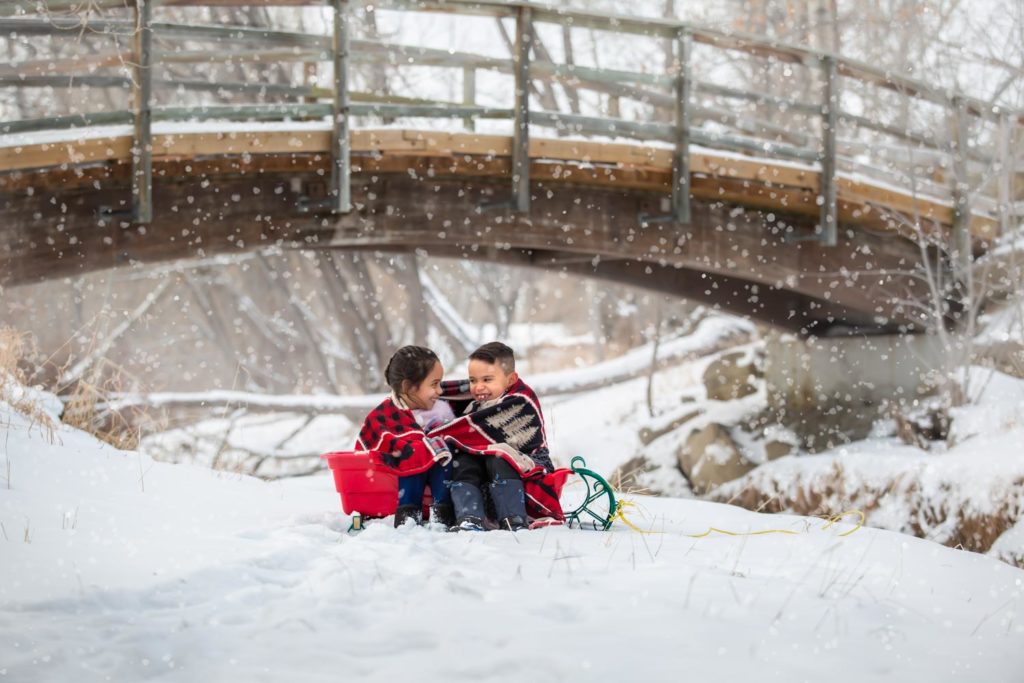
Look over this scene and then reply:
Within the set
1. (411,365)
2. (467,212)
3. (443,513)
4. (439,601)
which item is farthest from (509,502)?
(467,212)

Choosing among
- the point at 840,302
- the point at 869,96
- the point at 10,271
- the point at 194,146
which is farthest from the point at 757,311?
A: the point at 10,271

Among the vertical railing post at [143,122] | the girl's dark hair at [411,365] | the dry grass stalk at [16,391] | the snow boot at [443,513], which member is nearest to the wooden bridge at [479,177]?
the vertical railing post at [143,122]

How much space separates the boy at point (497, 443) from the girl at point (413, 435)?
105 mm

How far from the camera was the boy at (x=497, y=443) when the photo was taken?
172 inches

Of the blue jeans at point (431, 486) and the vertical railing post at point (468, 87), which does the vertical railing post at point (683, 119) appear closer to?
the vertical railing post at point (468, 87)

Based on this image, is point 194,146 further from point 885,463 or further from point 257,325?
point 257,325

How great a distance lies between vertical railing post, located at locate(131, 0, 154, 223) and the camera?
712 cm

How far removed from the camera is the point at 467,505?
170 inches

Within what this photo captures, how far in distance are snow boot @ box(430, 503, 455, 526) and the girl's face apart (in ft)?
1.51

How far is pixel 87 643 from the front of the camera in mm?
2617

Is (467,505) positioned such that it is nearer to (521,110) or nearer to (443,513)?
(443,513)

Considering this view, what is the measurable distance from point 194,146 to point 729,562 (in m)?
5.27

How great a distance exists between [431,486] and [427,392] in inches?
16.4

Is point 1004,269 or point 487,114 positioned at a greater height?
point 487,114
